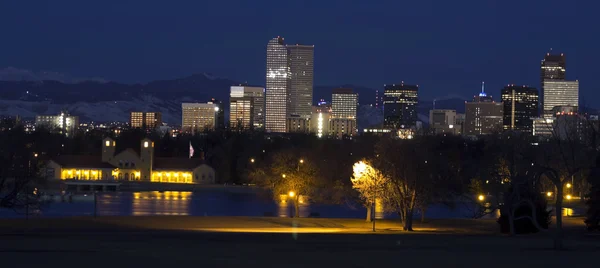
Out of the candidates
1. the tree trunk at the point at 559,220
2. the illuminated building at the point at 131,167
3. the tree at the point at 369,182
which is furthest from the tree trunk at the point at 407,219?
the illuminated building at the point at 131,167

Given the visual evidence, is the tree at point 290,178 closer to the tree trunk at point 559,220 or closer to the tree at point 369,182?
the tree at point 369,182

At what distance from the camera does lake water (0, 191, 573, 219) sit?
198ft

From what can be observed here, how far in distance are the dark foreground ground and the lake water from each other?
17.8 meters

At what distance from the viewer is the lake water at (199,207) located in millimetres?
60406

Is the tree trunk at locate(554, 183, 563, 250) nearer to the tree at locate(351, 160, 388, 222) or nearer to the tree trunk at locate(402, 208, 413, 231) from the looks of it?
the tree trunk at locate(402, 208, 413, 231)

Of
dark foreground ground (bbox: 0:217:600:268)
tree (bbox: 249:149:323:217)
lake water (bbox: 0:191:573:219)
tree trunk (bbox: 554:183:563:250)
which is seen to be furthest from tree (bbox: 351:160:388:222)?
tree trunk (bbox: 554:183:563:250)

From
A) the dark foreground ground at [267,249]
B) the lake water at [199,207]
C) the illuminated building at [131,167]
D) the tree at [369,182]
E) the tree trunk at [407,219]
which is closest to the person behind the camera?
the dark foreground ground at [267,249]

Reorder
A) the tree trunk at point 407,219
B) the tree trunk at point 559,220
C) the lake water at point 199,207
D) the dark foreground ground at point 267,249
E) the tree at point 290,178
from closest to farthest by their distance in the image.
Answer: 1. the dark foreground ground at point 267,249
2. the tree trunk at point 559,220
3. the tree trunk at point 407,219
4. the tree at point 290,178
5. the lake water at point 199,207

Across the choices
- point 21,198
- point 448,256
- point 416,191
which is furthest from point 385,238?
point 21,198

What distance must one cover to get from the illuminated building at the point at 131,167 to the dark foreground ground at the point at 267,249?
61582 mm

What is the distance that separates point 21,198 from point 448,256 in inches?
915

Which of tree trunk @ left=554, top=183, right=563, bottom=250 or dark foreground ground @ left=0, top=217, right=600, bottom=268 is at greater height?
tree trunk @ left=554, top=183, right=563, bottom=250

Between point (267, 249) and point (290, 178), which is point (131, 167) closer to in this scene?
point (290, 178)

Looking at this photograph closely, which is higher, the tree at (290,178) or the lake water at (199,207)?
the tree at (290,178)
